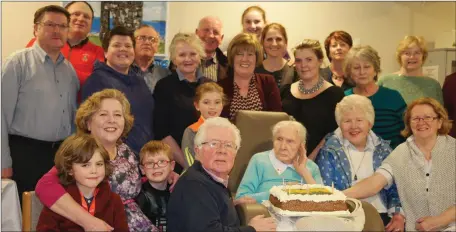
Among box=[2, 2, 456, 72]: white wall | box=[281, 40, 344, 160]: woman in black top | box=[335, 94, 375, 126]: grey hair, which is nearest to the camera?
box=[335, 94, 375, 126]: grey hair

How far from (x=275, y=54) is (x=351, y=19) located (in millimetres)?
2321

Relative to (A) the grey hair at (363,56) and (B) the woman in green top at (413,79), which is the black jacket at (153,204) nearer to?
(A) the grey hair at (363,56)

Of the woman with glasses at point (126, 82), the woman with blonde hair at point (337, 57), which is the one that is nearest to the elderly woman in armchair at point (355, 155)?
the woman with blonde hair at point (337, 57)

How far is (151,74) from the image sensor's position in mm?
4309

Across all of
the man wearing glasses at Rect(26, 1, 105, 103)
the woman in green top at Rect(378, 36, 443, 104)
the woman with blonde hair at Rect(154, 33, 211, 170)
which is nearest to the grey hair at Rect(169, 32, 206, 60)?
the woman with blonde hair at Rect(154, 33, 211, 170)

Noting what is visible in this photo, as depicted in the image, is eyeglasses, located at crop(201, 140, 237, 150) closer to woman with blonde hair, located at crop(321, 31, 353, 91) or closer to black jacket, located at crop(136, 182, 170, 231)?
black jacket, located at crop(136, 182, 170, 231)

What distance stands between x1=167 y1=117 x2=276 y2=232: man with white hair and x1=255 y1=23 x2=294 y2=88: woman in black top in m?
1.57

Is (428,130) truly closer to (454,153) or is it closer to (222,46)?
(454,153)

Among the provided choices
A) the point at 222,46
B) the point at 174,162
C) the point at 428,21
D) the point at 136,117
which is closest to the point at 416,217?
the point at 174,162

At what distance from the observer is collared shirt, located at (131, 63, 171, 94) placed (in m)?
4.22

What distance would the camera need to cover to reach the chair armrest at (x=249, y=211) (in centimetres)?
296

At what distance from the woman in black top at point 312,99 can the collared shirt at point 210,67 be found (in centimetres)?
55

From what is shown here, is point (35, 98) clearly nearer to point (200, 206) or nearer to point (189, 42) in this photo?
point (189, 42)

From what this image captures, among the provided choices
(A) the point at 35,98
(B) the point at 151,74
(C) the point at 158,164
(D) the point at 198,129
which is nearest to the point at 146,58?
(B) the point at 151,74
